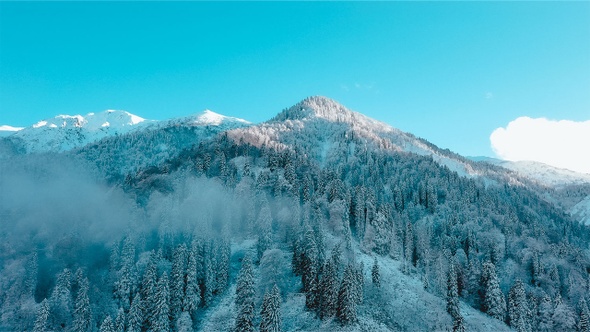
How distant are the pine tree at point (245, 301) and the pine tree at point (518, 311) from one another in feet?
206

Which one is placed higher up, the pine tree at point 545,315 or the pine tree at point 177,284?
the pine tree at point 177,284

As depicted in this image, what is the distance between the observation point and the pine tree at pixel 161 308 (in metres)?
73.9

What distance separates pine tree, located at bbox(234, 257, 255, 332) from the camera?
70000mm

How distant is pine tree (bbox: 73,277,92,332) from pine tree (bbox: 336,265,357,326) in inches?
1945

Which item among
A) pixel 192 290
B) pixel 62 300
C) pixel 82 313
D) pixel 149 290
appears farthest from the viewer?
pixel 192 290

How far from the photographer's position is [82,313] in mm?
75188

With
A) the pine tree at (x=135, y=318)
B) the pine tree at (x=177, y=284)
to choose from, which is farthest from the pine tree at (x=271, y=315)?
the pine tree at (x=135, y=318)

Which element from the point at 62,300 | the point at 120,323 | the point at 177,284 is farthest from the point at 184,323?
the point at 62,300

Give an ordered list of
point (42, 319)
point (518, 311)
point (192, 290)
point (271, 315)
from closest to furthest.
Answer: point (271, 315) → point (42, 319) → point (192, 290) → point (518, 311)

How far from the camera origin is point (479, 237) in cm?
14288

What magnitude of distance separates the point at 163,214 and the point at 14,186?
99479 mm

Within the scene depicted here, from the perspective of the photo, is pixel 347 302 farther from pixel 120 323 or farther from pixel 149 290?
pixel 120 323

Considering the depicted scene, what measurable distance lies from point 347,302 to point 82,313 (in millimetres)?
52158

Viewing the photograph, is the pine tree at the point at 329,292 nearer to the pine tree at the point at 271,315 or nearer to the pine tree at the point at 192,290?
the pine tree at the point at 271,315
